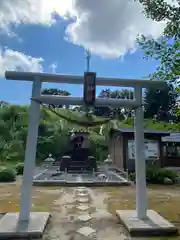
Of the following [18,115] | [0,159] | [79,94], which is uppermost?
[18,115]

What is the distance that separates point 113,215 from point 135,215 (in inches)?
24.3

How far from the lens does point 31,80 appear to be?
16.3 ft

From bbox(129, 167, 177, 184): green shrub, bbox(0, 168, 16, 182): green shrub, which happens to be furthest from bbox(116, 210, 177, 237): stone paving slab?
bbox(0, 168, 16, 182): green shrub

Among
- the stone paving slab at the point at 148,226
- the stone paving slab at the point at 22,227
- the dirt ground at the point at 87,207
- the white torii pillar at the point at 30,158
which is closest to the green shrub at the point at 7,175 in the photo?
the dirt ground at the point at 87,207

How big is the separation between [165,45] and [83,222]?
11.7ft

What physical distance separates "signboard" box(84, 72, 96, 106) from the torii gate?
107 millimetres

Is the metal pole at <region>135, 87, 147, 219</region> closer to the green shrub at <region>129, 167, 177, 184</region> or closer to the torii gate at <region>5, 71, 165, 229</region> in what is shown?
the torii gate at <region>5, 71, 165, 229</region>

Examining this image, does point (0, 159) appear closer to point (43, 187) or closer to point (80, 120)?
point (43, 187)

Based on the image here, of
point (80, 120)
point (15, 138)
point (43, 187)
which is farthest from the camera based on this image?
point (15, 138)

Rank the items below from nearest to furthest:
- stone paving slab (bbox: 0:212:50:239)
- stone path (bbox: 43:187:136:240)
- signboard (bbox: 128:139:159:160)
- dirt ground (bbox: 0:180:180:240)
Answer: stone paving slab (bbox: 0:212:50:239) → stone path (bbox: 43:187:136:240) → dirt ground (bbox: 0:180:180:240) → signboard (bbox: 128:139:159:160)

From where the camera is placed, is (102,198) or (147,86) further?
(102,198)

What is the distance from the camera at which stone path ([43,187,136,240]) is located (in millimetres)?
4077

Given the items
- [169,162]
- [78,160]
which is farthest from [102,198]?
[169,162]

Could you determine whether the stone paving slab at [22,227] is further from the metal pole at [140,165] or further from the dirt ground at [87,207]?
the metal pole at [140,165]
